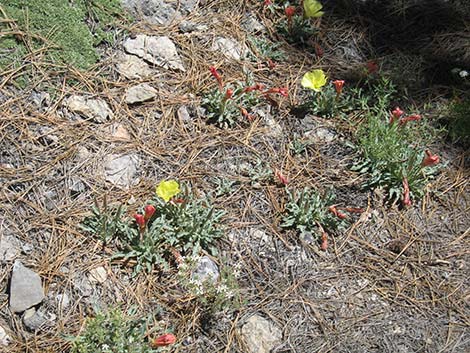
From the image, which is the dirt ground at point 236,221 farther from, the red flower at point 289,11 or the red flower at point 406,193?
the red flower at point 289,11

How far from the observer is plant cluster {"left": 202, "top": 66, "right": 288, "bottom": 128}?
11.5 feet

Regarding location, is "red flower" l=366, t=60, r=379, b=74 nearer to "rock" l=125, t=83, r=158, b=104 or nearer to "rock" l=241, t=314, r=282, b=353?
"rock" l=125, t=83, r=158, b=104

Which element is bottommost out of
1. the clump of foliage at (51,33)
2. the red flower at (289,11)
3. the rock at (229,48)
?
the rock at (229,48)

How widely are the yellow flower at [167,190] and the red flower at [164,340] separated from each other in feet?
2.21

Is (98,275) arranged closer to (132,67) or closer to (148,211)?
(148,211)

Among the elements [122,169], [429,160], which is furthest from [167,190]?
[429,160]

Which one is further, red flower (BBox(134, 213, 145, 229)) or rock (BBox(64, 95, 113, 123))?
rock (BBox(64, 95, 113, 123))

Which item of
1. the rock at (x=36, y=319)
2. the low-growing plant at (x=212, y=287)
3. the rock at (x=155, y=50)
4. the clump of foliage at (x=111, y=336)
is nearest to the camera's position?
the clump of foliage at (x=111, y=336)

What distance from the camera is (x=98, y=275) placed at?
2.86 metres

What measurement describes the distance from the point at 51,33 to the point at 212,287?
70.2 inches

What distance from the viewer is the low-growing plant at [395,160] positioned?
328cm

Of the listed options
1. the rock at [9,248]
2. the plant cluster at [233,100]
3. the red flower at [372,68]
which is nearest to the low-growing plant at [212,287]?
the rock at [9,248]

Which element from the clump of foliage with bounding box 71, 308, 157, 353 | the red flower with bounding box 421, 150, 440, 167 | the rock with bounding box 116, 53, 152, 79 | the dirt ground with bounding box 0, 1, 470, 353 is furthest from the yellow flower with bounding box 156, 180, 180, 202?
the red flower with bounding box 421, 150, 440, 167

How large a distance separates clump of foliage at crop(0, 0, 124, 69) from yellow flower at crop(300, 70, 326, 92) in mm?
1198
